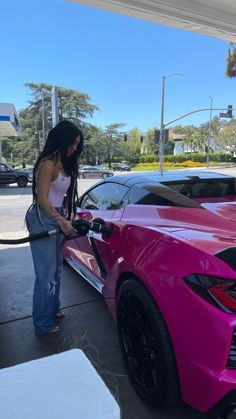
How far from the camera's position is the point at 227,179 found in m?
3.53

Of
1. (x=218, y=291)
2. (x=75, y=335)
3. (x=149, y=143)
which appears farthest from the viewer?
(x=149, y=143)

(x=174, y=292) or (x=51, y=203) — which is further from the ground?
(x=51, y=203)

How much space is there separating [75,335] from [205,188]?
172 cm

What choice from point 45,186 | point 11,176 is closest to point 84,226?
point 45,186

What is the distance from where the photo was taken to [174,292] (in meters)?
1.80

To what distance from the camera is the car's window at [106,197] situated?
3156 millimetres

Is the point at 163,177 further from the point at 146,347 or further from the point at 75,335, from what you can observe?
the point at 146,347

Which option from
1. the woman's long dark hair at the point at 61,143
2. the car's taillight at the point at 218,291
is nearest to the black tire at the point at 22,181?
the woman's long dark hair at the point at 61,143

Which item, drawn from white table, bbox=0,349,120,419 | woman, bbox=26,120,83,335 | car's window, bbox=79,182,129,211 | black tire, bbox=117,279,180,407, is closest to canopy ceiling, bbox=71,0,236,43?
car's window, bbox=79,182,129,211

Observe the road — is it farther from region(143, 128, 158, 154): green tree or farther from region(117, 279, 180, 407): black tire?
region(143, 128, 158, 154): green tree

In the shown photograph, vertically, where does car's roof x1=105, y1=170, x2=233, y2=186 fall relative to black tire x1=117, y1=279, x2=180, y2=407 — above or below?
above

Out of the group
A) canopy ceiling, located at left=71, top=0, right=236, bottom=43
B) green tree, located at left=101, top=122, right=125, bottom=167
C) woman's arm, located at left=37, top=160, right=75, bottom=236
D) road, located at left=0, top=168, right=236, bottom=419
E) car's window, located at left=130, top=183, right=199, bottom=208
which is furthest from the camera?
green tree, located at left=101, top=122, right=125, bottom=167

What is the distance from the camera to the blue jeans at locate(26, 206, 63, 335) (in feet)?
9.29

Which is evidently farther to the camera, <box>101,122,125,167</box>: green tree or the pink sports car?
<box>101,122,125,167</box>: green tree
